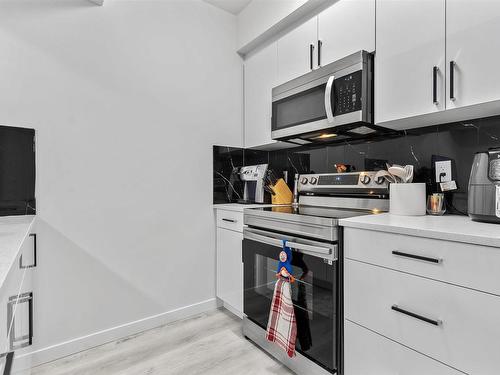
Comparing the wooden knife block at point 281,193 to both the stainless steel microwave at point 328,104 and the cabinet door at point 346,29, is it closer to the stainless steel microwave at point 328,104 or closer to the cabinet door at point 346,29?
the stainless steel microwave at point 328,104

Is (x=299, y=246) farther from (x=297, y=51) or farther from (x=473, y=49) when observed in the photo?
(x=297, y=51)

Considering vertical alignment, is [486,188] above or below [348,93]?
below

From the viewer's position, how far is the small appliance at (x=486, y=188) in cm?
114

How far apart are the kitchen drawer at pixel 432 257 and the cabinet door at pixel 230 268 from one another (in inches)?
39.0

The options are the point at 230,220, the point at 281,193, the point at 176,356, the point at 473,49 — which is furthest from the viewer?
the point at 281,193

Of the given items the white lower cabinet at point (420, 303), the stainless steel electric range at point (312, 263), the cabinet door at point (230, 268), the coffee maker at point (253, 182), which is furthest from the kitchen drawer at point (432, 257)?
the coffee maker at point (253, 182)

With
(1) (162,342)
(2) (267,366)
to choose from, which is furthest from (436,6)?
(1) (162,342)

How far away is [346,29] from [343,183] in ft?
3.11

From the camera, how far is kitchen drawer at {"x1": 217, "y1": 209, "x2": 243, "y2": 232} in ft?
6.73

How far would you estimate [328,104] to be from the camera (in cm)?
164

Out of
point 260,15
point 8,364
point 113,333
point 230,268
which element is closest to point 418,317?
point 8,364

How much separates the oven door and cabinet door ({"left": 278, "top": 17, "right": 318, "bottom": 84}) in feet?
3.86

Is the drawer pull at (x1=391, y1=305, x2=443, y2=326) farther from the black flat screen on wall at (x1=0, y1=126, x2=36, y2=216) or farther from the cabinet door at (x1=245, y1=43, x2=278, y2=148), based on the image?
the black flat screen on wall at (x1=0, y1=126, x2=36, y2=216)

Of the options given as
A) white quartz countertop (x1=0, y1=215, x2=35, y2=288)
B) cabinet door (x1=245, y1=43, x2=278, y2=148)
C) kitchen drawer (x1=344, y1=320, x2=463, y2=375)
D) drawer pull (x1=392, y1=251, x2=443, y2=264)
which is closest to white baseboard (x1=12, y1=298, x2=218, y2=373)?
white quartz countertop (x1=0, y1=215, x2=35, y2=288)
